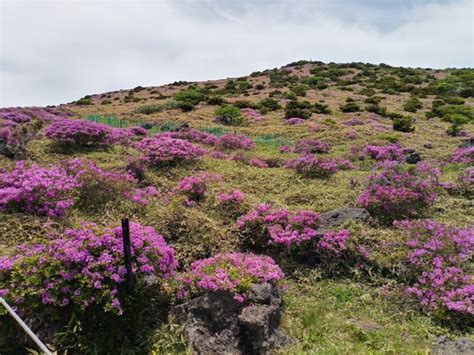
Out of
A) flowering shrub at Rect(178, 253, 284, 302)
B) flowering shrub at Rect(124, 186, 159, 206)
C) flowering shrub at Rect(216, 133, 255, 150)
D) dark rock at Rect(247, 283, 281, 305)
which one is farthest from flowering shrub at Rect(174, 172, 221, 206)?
flowering shrub at Rect(216, 133, 255, 150)

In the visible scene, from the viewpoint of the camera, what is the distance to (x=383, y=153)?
16.5 metres

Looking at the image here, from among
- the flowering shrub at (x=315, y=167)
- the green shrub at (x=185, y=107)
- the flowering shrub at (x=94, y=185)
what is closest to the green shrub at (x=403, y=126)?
the flowering shrub at (x=315, y=167)

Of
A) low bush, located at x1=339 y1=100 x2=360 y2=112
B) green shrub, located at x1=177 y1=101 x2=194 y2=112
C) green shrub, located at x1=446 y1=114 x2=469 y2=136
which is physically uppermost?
green shrub, located at x1=177 y1=101 x2=194 y2=112

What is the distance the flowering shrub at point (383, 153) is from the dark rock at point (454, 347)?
466 inches

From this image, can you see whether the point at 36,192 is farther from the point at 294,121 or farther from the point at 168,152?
the point at 294,121

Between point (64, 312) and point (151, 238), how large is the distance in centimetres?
165

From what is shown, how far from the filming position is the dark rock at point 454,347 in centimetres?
500

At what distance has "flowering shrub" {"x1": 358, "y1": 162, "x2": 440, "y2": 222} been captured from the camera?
9.52m

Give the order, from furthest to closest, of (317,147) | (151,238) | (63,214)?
1. (317,147)
2. (63,214)
3. (151,238)

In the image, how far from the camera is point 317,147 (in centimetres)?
1808

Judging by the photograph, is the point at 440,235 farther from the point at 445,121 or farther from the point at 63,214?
the point at 445,121

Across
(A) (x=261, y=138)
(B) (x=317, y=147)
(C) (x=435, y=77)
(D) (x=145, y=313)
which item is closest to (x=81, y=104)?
(A) (x=261, y=138)

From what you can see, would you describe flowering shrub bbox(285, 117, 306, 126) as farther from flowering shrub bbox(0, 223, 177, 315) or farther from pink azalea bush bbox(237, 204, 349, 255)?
flowering shrub bbox(0, 223, 177, 315)

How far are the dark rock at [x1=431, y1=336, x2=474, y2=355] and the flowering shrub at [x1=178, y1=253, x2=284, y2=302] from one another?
2.46 m
